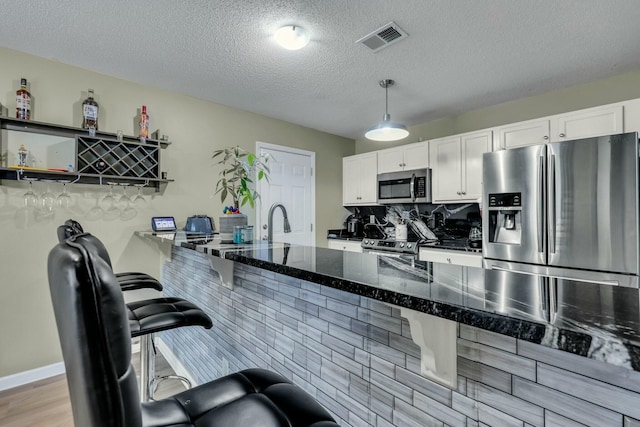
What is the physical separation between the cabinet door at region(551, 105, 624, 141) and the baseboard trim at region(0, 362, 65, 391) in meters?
4.55

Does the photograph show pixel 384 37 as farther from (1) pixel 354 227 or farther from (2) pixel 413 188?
(1) pixel 354 227

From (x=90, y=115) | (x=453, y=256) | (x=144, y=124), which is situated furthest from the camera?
(x=453, y=256)

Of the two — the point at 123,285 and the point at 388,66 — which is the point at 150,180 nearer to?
the point at 123,285

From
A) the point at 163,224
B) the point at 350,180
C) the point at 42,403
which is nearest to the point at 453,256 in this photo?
the point at 350,180

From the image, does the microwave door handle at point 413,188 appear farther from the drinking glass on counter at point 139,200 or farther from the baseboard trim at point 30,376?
the baseboard trim at point 30,376

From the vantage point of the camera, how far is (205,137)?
→ 337cm

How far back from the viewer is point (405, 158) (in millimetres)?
3939

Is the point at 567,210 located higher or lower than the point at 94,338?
higher

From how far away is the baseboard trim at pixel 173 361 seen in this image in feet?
7.41

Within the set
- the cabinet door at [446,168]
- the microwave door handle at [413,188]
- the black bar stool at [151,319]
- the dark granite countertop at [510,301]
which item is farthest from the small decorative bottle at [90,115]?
the cabinet door at [446,168]

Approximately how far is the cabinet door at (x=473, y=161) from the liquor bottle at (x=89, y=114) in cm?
348

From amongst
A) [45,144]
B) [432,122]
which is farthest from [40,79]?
[432,122]

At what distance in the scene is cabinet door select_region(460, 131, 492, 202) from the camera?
3.24 m

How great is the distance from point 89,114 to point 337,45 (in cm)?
207
